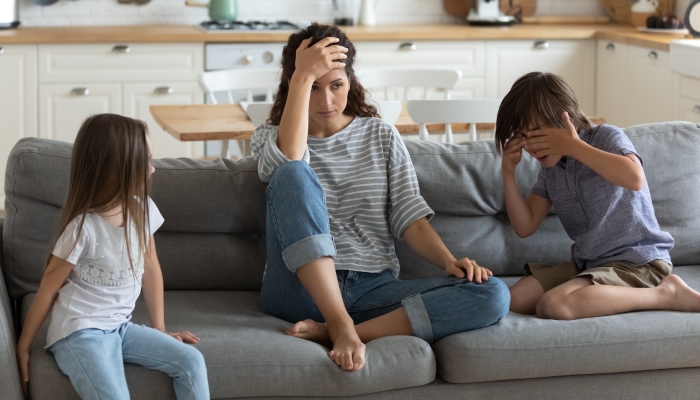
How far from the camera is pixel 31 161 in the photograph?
213 cm

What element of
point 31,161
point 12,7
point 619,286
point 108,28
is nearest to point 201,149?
point 108,28

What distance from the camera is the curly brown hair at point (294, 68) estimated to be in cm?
220

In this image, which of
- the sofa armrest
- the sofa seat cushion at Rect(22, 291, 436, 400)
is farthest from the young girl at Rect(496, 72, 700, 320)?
the sofa armrest

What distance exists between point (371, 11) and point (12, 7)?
1.98 metres

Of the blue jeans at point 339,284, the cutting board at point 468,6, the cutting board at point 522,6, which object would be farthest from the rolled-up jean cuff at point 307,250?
the cutting board at point 522,6

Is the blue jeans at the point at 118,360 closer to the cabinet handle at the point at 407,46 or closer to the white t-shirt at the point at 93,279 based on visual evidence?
the white t-shirt at the point at 93,279

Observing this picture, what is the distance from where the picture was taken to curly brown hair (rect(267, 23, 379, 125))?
220cm

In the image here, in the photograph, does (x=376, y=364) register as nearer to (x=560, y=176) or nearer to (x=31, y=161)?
(x=560, y=176)

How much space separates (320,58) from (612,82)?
3160mm

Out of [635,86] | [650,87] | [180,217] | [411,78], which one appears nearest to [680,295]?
[180,217]

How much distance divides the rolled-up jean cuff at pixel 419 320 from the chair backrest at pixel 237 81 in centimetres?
166

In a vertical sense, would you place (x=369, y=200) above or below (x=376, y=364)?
above

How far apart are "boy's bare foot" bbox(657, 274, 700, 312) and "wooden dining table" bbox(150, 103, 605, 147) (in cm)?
90

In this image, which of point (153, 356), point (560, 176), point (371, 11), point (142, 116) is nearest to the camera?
point (153, 356)
